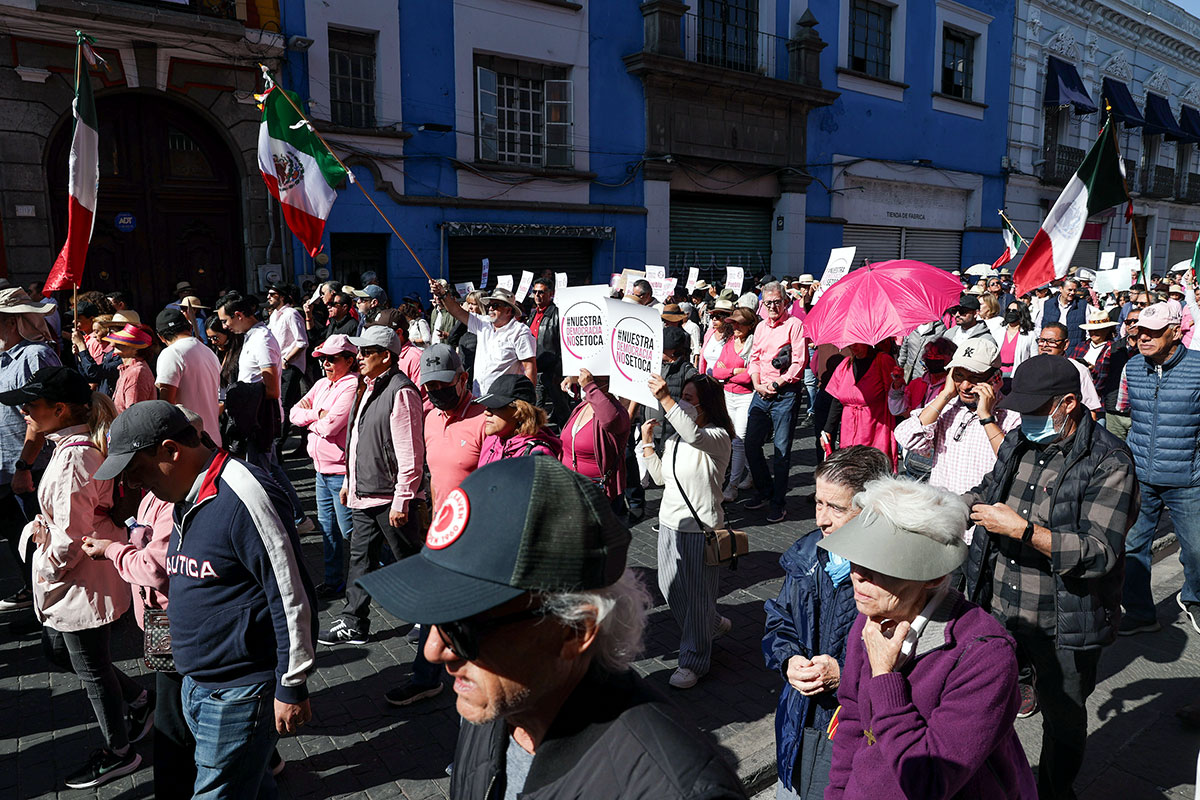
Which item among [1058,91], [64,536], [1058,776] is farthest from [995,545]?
[1058,91]

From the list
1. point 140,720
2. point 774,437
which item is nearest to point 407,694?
point 140,720

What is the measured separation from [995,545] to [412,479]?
121 inches

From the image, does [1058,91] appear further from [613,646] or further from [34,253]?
[613,646]

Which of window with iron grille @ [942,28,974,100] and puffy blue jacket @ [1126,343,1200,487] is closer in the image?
puffy blue jacket @ [1126,343,1200,487]

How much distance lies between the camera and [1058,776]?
127 inches

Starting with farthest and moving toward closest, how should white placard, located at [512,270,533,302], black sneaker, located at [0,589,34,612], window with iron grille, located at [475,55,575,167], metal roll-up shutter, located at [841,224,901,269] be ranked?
metal roll-up shutter, located at [841,224,901,269] < window with iron grille, located at [475,55,575,167] < white placard, located at [512,270,533,302] < black sneaker, located at [0,589,34,612]

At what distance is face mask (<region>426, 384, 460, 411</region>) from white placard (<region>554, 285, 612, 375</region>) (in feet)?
2.84

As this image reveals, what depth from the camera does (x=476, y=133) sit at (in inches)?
596

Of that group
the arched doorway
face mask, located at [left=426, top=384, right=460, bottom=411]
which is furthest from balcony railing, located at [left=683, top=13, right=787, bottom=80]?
face mask, located at [left=426, top=384, right=460, bottom=411]

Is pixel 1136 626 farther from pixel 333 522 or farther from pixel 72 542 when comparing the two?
pixel 72 542

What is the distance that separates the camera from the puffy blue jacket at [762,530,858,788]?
262cm

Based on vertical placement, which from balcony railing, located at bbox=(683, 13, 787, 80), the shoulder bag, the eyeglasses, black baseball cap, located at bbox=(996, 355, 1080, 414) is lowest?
the shoulder bag

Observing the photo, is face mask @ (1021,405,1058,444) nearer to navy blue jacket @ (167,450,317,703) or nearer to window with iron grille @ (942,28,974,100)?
navy blue jacket @ (167,450,317,703)

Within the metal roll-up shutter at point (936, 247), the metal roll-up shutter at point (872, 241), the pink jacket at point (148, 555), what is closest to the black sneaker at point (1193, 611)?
the pink jacket at point (148, 555)
